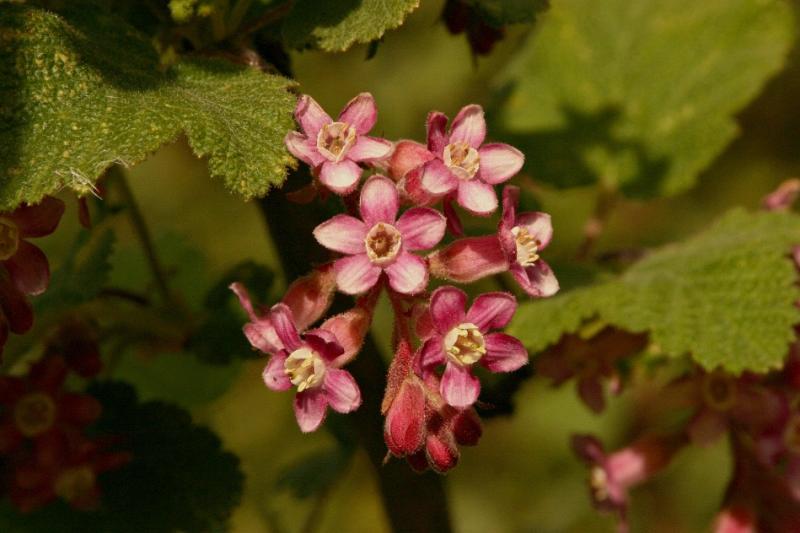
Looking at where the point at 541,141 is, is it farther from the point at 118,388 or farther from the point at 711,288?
the point at 118,388

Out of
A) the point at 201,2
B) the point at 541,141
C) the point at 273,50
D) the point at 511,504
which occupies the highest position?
the point at 201,2

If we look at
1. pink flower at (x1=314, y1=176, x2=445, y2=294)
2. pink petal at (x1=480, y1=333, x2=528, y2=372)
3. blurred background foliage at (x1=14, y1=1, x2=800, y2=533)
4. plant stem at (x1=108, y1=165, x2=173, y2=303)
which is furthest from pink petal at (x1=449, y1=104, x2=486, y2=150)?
blurred background foliage at (x1=14, y1=1, x2=800, y2=533)

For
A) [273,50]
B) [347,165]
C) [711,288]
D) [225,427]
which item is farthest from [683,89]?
[225,427]

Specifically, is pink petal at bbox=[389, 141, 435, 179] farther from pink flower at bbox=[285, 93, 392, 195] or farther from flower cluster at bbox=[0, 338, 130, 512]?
flower cluster at bbox=[0, 338, 130, 512]

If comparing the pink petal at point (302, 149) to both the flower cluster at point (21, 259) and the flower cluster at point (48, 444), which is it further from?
the flower cluster at point (48, 444)

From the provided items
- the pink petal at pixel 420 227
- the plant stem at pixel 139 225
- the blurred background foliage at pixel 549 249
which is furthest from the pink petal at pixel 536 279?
the blurred background foliage at pixel 549 249

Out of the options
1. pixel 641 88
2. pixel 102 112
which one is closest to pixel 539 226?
pixel 102 112
